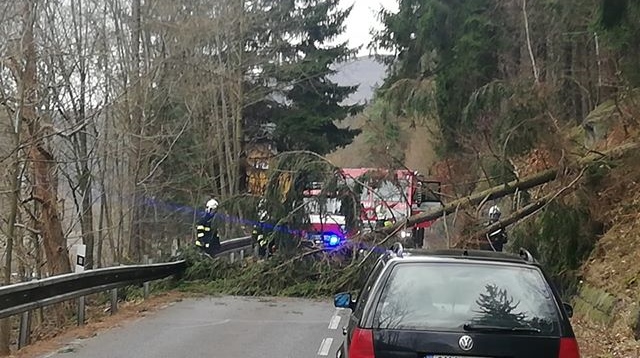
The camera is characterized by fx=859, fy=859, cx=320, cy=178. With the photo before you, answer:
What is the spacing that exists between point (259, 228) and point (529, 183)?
576 centimetres

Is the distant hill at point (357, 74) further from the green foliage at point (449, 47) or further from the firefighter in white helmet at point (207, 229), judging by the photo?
the firefighter in white helmet at point (207, 229)

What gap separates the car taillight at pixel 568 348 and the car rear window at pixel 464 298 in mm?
90

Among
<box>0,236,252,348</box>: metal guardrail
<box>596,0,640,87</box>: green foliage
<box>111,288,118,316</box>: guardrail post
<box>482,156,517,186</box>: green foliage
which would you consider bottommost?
<box>111,288,118,316</box>: guardrail post

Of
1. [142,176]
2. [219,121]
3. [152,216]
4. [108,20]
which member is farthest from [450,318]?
[219,121]

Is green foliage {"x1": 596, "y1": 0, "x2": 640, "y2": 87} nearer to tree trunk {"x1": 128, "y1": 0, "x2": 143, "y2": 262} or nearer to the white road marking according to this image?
the white road marking

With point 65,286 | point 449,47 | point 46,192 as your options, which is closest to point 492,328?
point 65,286

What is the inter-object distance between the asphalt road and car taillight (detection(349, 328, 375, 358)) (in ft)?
15.8

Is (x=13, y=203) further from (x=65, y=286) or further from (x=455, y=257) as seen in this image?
(x=455, y=257)

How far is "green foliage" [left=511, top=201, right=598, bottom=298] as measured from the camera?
1581cm

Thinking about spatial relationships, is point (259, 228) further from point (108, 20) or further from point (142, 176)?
point (142, 176)

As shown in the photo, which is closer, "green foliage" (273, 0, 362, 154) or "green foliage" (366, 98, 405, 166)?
"green foliage" (366, 98, 405, 166)

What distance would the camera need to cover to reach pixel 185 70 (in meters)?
33.6

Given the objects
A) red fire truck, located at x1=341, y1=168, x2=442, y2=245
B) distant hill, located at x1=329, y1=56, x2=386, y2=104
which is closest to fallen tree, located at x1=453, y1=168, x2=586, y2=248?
red fire truck, located at x1=341, y1=168, x2=442, y2=245

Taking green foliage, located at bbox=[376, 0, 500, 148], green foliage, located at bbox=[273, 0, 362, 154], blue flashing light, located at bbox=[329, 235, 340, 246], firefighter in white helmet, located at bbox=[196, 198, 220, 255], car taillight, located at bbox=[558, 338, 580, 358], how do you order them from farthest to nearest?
green foliage, located at bbox=[273, 0, 362, 154]
green foliage, located at bbox=[376, 0, 500, 148]
firefighter in white helmet, located at bbox=[196, 198, 220, 255]
blue flashing light, located at bbox=[329, 235, 340, 246]
car taillight, located at bbox=[558, 338, 580, 358]
